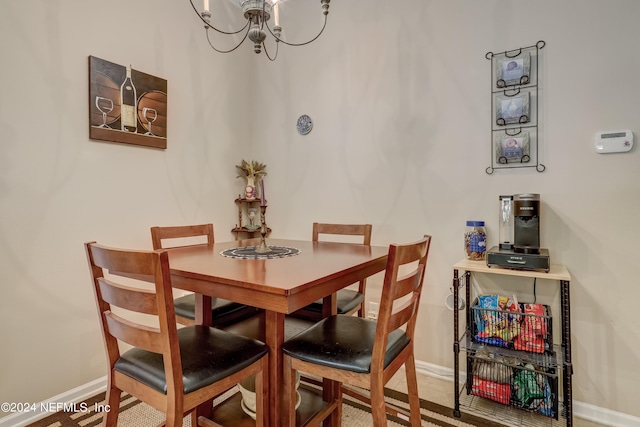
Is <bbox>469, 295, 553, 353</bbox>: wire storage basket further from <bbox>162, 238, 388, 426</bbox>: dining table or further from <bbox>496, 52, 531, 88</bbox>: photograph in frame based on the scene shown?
<bbox>496, 52, 531, 88</bbox>: photograph in frame

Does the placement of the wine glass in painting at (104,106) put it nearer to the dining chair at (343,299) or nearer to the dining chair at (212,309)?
the dining chair at (212,309)

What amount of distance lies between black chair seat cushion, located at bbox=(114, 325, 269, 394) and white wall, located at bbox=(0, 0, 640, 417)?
1.10 metres

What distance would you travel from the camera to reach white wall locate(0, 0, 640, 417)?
175 centimetres

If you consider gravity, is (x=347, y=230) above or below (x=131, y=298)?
above

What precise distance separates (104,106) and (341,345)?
2.00m

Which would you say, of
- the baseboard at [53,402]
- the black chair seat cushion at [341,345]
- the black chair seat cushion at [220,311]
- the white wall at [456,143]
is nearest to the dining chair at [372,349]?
the black chair seat cushion at [341,345]

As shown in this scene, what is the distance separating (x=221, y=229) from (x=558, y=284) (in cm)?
247

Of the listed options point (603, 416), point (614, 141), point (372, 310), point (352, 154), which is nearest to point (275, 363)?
point (372, 310)

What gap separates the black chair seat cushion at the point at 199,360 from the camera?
3.60ft

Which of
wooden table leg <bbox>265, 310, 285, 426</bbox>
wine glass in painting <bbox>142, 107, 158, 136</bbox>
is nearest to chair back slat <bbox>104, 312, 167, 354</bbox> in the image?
wooden table leg <bbox>265, 310, 285, 426</bbox>

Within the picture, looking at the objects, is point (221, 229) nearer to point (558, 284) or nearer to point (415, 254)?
point (415, 254)

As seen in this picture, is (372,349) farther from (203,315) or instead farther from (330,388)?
(203,315)

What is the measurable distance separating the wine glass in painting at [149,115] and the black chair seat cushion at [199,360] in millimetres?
1591

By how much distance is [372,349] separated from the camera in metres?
1.26
